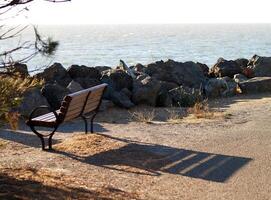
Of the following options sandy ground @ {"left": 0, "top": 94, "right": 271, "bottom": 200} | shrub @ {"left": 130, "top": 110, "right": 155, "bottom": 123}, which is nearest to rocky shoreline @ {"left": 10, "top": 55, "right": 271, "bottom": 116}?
shrub @ {"left": 130, "top": 110, "right": 155, "bottom": 123}

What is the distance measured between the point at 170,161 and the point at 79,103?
7.26ft

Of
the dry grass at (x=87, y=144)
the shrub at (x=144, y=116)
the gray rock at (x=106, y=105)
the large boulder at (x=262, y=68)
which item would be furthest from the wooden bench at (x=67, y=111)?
the large boulder at (x=262, y=68)

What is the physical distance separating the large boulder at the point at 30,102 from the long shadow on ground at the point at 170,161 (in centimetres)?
427

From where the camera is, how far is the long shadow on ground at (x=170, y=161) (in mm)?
8195

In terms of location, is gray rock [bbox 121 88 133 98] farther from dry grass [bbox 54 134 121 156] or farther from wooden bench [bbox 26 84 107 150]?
dry grass [bbox 54 134 121 156]

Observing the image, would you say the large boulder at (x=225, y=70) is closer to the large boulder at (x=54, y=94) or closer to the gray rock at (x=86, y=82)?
the gray rock at (x=86, y=82)

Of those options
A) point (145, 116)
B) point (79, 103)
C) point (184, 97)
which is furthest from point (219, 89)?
point (79, 103)

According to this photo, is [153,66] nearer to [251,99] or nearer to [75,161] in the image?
[251,99]

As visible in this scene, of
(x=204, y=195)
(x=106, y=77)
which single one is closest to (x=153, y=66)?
(x=106, y=77)

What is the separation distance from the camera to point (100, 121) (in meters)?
13.2

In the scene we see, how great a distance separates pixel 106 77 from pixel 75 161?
346 inches

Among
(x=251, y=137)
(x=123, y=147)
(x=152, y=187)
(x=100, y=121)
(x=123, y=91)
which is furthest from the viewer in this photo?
(x=123, y=91)

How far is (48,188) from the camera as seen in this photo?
23.1 feet

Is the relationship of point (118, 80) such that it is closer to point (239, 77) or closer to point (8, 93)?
point (239, 77)
